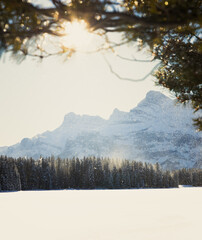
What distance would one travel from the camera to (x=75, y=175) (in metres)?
84.4

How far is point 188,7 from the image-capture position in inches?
117

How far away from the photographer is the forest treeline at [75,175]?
6481 centimetres

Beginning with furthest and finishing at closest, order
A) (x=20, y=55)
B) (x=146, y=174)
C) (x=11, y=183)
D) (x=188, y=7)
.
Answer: (x=146, y=174)
(x=11, y=183)
(x=20, y=55)
(x=188, y=7)

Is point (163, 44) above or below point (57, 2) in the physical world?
above

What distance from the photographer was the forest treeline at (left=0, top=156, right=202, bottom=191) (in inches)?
2552

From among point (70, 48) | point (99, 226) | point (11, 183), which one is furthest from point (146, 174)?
point (70, 48)

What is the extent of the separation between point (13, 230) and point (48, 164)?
71673mm

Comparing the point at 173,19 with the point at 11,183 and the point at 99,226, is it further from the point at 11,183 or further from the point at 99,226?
the point at 11,183

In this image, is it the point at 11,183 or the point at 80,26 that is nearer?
the point at 80,26

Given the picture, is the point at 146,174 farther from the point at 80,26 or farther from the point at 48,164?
the point at 80,26

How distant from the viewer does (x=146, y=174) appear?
3858 inches

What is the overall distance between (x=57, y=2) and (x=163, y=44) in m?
4.76

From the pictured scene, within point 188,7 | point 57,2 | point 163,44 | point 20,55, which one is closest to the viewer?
point 188,7

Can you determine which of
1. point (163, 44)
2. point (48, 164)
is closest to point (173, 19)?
point (163, 44)
